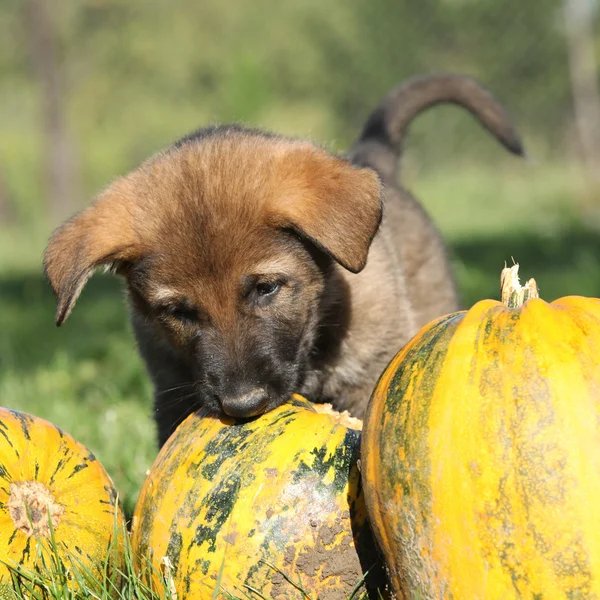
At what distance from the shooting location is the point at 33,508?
2.29 m

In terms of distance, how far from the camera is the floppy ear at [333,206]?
2877 mm

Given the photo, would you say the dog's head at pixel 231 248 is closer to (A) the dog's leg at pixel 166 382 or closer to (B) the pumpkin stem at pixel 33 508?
(A) the dog's leg at pixel 166 382

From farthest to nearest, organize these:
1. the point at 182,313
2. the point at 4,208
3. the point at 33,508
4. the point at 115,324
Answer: the point at 4,208 → the point at 115,324 → the point at 182,313 → the point at 33,508

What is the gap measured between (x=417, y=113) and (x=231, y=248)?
2.95 metres

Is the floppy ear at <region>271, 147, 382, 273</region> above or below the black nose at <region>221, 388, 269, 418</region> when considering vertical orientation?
above

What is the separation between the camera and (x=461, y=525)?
5.98ft

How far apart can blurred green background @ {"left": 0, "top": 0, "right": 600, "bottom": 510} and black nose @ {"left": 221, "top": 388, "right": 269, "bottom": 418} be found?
5613mm

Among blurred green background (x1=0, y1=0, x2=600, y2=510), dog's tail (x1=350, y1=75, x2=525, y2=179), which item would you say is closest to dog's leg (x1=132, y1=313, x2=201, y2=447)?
dog's tail (x1=350, y1=75, x2=525, y2=179)

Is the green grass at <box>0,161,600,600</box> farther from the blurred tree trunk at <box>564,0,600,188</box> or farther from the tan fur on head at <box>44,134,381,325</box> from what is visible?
the blurred tree trunk at <box>564,0,600,188</box>

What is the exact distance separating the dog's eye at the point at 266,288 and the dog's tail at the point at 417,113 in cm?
216

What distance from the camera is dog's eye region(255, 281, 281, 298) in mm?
2998

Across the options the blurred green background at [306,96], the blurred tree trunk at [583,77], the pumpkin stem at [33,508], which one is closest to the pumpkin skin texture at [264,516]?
the pumpkin stem at [33,508]

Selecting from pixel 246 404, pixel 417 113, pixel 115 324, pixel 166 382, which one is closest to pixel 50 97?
pixel 115 324

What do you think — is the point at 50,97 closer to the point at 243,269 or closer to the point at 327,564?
the point at 243,269
